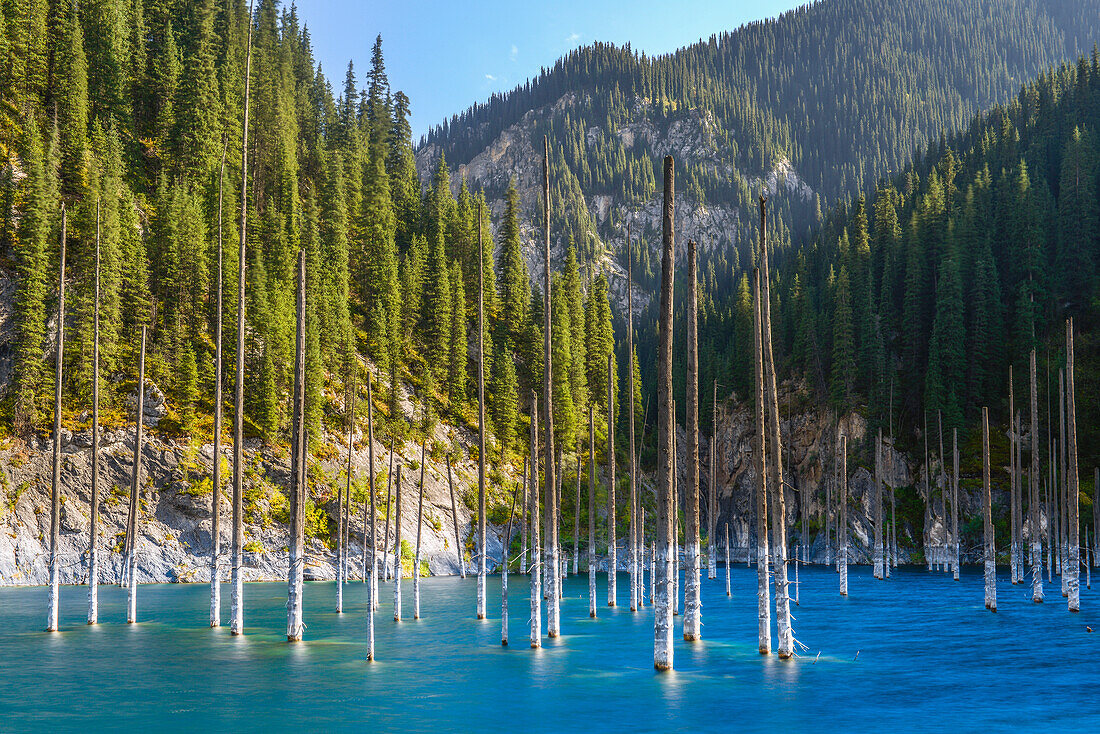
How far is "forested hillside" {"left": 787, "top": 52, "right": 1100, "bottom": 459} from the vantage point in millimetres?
91562

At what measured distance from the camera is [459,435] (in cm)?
9206

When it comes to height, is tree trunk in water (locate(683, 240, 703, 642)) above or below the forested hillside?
below

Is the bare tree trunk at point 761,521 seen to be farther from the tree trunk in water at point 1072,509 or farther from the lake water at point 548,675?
the tree trunk in water at point 1072,509

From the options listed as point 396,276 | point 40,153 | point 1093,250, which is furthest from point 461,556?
point 1093,250

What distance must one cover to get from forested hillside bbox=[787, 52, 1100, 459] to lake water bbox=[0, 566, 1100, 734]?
52733 mm

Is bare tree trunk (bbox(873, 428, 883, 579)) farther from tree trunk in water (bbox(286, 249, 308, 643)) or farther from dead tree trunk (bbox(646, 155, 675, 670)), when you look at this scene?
tree trunk in water (bbox(286, 249, 308, 643))

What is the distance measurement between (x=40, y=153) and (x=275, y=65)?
4701 cm

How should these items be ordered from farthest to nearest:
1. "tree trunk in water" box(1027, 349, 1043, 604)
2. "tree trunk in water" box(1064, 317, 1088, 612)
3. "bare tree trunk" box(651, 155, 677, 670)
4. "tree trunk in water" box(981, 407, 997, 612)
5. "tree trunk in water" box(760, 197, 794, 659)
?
"tree trunk in water" box(1027, 349, 1043, 604) < "tree trunk in water" box(981, 407, 997, 612) < "tree trunk in water" box(1064, 317, 1088, 612) < "tree trunk in water" box(760, 197, 794, 659) < "bare tree trunk" box(651, 155, 677, 670)

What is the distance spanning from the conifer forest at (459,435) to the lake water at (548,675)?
23cm

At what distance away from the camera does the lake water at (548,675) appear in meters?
20.0

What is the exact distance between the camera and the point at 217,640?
32.9 meters

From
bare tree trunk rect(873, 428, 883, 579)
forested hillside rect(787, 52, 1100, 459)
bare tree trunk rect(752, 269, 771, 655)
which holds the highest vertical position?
forested hillside rect(787, 52, 1100, 459)

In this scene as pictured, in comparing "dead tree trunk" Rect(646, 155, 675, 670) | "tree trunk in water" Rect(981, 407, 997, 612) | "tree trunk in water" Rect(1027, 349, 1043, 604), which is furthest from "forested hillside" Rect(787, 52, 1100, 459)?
"dead tree trunk" Rect(646, 155, 675, 670)

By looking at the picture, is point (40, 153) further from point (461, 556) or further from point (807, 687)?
point (807, 687)
